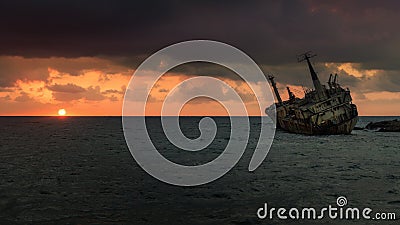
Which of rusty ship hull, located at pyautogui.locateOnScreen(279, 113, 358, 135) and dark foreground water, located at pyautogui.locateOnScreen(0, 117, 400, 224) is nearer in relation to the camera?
dark foreground water, located at pyautogui.locateOnScreen(0, 117, 400, 224)

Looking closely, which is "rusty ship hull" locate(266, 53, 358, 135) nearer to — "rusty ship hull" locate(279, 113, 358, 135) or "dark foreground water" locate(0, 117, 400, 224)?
"rusty ship hull" locate(279, 113, 358, 135)

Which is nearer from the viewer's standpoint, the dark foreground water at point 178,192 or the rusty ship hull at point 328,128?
the dark foreground water at point 178,192

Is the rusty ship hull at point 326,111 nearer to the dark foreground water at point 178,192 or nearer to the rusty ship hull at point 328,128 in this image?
the rusty ship hull at point 328,128

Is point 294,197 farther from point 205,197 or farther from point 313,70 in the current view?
point 313,70

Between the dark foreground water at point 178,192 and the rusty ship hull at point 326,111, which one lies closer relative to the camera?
the dark foreground water at point 178,192

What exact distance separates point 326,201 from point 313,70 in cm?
6641

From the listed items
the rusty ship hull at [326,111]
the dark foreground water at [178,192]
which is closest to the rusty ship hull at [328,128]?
the rusty ship hull at [326,111]

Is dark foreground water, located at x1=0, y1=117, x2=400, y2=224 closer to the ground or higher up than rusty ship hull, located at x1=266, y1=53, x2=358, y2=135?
closer to the ground

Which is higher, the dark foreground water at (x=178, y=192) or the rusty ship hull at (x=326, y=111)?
the rusty ship hull at (x=326, y=111)

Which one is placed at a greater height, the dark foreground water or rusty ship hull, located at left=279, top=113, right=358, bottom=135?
rusty ship hull, located at left=279, top=113, right=358, bottom=135

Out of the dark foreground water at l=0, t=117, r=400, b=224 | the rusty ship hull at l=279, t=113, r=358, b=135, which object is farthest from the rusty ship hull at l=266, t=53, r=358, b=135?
the dark foreground water at l=0, t=117, r=400, b=224

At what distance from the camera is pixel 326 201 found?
2578 centimetres

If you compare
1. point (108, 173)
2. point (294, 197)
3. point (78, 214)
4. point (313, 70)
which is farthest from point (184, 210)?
point (313, 70)

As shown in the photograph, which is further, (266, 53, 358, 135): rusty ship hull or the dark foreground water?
(266, 53, 358, 135): rusty ship hull
